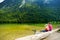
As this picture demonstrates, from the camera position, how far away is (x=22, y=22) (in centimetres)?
259

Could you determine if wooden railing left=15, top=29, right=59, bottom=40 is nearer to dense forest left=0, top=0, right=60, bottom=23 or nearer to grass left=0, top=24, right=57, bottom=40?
grass left=0, top=24, right=57, bottom=40

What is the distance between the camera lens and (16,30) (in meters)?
2.57

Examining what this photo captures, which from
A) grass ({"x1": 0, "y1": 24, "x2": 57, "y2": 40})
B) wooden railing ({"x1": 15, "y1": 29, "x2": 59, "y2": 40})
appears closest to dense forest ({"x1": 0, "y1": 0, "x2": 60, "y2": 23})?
grass ({"x1": 0, "y1": 24, "x2": 57, "y2": 40})

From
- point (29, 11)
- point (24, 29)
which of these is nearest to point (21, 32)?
point (24, 29)

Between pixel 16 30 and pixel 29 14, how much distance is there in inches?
12.0

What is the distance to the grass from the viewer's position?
2.54m

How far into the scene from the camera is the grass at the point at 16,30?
2.54m

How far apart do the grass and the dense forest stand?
7cm

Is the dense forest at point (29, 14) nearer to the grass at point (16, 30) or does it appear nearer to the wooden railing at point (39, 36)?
the grass at point (16, 30)

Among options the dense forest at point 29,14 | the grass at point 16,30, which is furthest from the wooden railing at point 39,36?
the dense forest at point 29,14

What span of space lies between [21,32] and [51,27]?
446 millimetres

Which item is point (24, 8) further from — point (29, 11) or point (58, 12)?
point (58, 12)

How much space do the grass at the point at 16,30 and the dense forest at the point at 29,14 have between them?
7 centimetres

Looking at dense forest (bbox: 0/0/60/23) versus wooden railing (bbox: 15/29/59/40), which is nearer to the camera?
wooden railing (bbox: 15/29/59/40)
